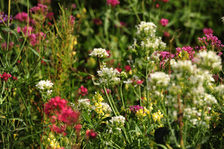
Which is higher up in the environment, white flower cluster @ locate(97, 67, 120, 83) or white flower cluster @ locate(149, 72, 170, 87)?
white flower cluster @ locate(97, 67, 120, 83)

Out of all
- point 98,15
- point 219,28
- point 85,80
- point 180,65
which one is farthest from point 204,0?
point 180,65

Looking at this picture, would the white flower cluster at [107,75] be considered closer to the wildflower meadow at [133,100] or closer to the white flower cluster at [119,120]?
the wildflower meadow at [133,100]

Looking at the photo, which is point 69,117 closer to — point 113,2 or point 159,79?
point 159,79

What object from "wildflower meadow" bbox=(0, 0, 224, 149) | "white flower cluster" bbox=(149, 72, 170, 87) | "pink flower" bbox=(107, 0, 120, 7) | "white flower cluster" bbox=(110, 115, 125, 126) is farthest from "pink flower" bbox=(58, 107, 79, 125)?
"pink flower" bbox=(107, 0, 120, 7)

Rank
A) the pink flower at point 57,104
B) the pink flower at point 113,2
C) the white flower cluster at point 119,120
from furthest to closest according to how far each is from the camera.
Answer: the pink flower at point 113,2 → the white flower cluster at point 119,120 → the pink flower at point 57,104

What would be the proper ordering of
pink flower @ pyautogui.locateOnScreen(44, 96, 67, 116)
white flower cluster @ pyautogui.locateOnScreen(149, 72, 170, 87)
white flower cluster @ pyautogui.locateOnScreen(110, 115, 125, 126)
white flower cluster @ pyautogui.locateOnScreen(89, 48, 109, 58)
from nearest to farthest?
white flower cluster @ pyautogui.locateOnScreen(149, 72, 170, 87)
pink flower @ pyautogui.locateOnScreen(44, 96, 67, 116)
white flower cluster @ pyautogui.locateOnScreen(110, 115, 125, 126)
white flower cluster @ pyautogui.locateOnScreen(89, 48, 109, 58)

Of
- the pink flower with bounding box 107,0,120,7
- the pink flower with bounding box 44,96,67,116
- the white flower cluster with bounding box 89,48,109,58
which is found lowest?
the pink flower with bounding box 44,96,67,116

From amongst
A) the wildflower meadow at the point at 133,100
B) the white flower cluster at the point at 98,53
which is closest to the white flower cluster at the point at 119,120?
the wildflower meadow at the point at 133,100

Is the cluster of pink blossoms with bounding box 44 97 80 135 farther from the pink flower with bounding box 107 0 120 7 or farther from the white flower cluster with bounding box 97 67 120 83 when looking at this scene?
the pink flower with bounding box 107 0 120 7

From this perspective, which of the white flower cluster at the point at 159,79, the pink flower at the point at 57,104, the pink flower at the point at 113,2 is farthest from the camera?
the pink flower at the point at 113,2

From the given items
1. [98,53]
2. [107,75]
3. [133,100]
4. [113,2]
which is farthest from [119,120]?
[113,2]

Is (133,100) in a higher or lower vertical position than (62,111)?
higher

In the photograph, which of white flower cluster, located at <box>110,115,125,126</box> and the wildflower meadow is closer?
the wildflower meadow

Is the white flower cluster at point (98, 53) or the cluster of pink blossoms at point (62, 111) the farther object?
the white flower cluster at point (98, 53)
